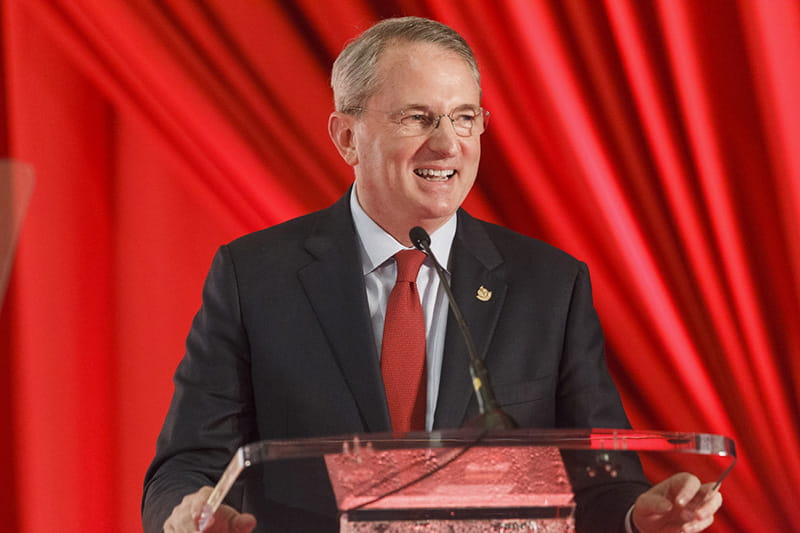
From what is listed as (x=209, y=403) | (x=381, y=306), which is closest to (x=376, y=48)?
(x=381, y=306)

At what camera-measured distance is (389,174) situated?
1.85 m

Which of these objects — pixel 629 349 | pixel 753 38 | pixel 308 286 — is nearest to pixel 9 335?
pixel 308 286

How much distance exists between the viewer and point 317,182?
8.05 feet

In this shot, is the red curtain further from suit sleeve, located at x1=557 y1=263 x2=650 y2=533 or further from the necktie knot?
the necktie knot

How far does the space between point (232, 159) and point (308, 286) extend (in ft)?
2.29

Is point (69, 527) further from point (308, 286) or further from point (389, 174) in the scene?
point (389, 174)

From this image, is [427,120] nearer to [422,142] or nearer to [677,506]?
[422,142]

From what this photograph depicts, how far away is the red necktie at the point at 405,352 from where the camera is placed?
172 cm

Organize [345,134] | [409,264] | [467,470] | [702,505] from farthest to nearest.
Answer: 1. [345,134]
2. [409,264]
3. [702,505]
4. [467,470]

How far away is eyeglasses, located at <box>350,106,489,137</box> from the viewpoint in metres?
1.82

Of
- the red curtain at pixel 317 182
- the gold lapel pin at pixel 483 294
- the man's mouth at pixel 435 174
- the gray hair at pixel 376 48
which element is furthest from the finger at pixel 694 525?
the red curtain at pixel 317 182

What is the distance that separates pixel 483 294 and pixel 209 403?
0.56 m

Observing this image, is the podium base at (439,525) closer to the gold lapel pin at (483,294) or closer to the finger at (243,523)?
the finger at (243,523)

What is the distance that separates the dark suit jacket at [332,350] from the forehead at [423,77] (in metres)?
0.27
